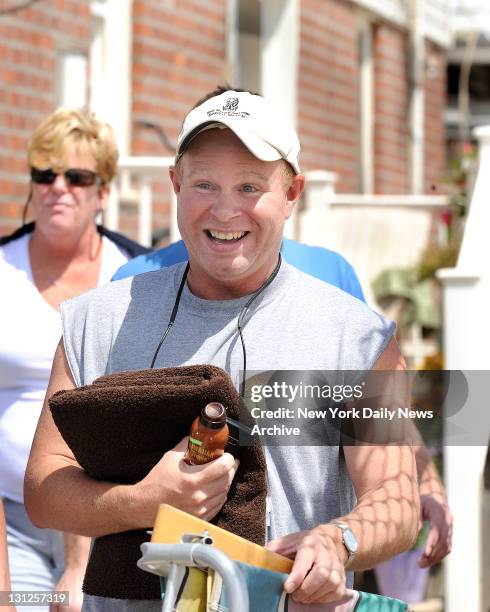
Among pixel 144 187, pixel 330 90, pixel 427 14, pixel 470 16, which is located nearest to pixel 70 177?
pixel 144 187

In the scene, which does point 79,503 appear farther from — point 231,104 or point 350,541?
point 231,104

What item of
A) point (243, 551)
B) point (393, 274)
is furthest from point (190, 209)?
point (393, 274)

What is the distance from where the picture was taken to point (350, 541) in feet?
7.44

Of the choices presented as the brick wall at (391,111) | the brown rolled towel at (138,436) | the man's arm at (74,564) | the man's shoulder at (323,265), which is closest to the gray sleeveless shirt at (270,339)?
the brown rolled towel at (138,436)

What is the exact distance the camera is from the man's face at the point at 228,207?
8.39 feet

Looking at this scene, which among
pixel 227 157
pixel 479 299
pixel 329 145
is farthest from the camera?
pixel 329 145

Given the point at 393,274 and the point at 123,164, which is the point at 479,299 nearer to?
the point at 123,164

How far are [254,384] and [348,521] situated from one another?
1.02 feet

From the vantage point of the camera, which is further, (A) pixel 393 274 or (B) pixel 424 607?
(A) pixel 393 274

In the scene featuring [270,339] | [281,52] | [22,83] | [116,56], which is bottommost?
[270,339]

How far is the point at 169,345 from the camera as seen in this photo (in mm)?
2562

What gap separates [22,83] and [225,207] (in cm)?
460

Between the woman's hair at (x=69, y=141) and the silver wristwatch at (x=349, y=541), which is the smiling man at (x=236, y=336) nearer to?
the silver wristwatch at (x=349, y=541)

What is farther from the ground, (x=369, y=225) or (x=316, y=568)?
(x=369, y=225)
